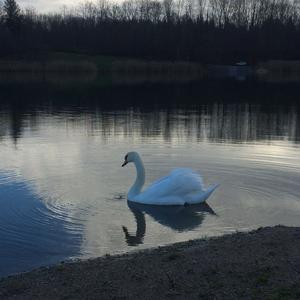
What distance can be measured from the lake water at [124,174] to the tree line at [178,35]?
183 ft

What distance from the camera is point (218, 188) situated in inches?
506

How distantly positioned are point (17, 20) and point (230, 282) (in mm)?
97727

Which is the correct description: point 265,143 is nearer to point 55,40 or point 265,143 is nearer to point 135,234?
point 135,234

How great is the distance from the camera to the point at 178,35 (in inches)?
3816

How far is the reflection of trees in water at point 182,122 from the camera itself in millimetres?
21323

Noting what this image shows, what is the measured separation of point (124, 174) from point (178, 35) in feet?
279

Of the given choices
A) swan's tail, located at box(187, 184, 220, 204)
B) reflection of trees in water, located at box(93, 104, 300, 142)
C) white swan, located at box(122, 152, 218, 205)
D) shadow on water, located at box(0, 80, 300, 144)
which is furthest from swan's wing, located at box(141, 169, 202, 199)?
shadow on water, located at box(0, 80, 300, 144)

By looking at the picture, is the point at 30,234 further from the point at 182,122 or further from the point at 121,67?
the point at 121,67

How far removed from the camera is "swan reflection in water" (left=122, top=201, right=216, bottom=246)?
10.1m

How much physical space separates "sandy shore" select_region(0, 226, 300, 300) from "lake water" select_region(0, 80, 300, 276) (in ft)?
4.93

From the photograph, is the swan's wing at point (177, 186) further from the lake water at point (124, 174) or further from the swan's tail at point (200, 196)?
the lake water at point (124, 174)

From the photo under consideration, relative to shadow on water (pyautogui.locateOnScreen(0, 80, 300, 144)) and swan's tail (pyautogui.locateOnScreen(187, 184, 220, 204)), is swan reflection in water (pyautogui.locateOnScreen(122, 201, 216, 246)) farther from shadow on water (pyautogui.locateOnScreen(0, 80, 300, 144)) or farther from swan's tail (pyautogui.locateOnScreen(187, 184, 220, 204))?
shadow on water (pyautogui.locateOnScreen(0, 80, 300, 144))

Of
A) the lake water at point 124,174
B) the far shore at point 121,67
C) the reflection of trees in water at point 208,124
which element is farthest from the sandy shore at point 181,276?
the far shore at point 121,67

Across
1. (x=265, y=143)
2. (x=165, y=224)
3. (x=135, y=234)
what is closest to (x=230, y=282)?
(x=135, y=234)
